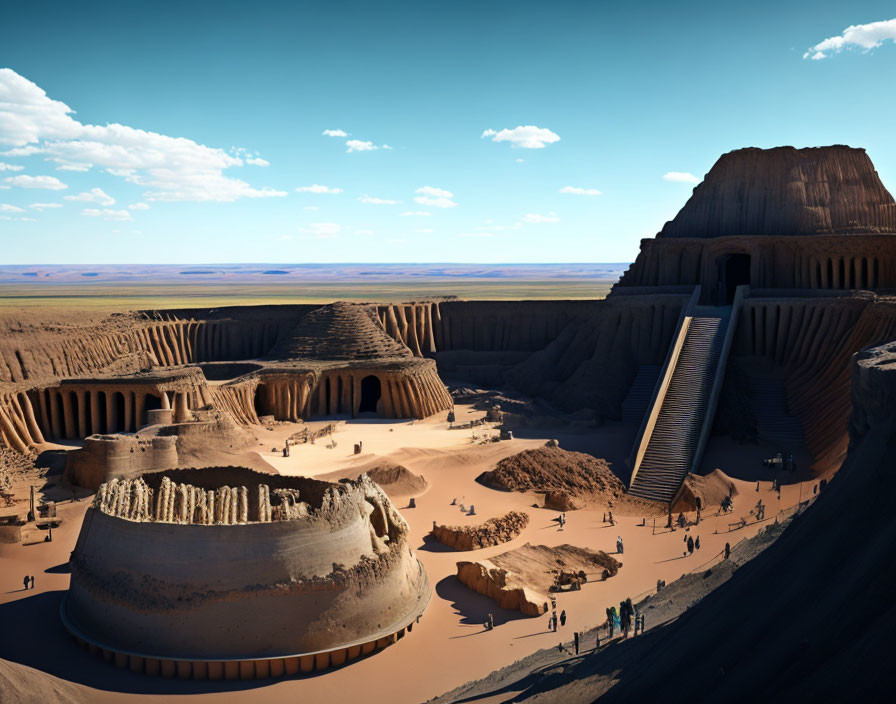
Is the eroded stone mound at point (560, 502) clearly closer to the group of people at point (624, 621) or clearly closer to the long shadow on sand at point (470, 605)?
the long shadow on sand at point (470, 605)

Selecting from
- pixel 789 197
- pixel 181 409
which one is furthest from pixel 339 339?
pixel 789 197

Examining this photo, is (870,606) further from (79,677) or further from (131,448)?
(131,448)

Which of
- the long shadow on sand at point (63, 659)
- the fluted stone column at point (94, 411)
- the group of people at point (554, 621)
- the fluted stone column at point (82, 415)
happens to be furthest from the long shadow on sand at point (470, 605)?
the fluted stone column at point (82, 415)

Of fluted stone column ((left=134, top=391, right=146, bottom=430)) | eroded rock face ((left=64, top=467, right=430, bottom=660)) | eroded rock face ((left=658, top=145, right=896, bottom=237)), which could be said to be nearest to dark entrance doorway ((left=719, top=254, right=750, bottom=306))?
eroded rock face ((left=658, top=145, right=896, bottom=237))

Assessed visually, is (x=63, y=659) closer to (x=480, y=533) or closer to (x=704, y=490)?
(x=480, y=533)

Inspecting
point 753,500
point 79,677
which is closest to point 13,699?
point 79,677
